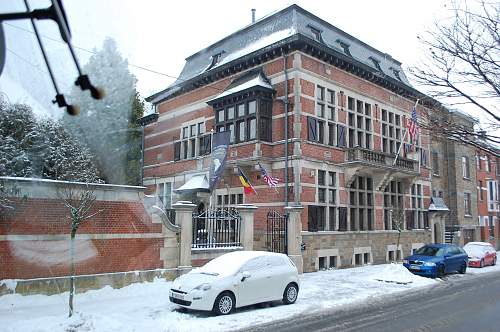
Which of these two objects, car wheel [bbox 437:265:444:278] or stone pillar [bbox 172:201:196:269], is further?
car wheel [bbox 437:265:444:278]

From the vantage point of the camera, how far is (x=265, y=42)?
23.1 metres

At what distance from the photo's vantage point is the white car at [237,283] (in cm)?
1080

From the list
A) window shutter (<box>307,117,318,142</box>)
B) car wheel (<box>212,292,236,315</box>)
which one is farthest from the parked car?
car wheel (<box>212,292,236,315</box>)

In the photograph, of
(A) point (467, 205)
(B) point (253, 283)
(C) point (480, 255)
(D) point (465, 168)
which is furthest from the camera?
(D) point (465, 168)

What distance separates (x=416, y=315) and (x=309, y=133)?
37.4ft

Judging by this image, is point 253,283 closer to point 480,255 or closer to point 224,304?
point 224,304

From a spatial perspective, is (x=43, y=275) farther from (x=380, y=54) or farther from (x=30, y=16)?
(x=380, y=54)

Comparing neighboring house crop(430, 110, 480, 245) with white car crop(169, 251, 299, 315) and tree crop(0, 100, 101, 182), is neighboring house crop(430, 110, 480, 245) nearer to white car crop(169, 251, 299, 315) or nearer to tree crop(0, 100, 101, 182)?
white car crop(169, 251, 299, 315)

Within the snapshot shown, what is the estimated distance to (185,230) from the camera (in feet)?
48.7

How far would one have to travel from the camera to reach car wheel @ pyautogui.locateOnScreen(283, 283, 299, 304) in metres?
12.6

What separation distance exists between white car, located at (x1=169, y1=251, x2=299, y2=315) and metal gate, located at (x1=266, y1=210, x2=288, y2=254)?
6.16 metres

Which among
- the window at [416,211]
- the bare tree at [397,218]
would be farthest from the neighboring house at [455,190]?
the bare tree at [397,218]

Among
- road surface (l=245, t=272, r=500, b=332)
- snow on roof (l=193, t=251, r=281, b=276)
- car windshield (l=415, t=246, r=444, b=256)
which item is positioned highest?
snow on roof (l=193, t=251, r=281, b=276)

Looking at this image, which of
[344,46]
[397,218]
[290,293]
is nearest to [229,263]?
[290,293]
